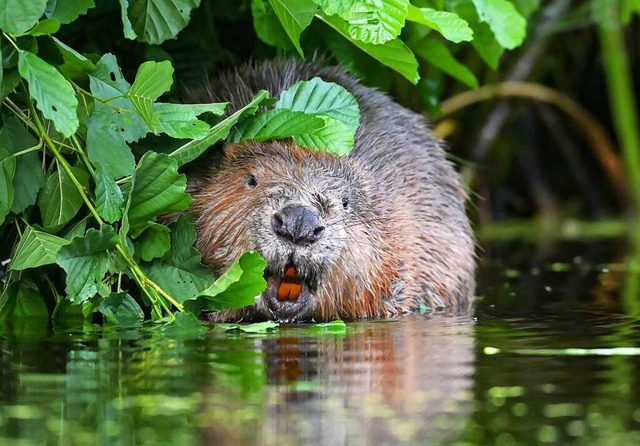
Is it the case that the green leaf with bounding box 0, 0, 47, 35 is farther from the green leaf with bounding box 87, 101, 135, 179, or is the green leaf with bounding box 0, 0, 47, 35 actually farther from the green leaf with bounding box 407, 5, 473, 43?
the green leaf with bounding box 407, 5, 473, 43

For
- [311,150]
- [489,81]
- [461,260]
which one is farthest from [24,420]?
[489,81]

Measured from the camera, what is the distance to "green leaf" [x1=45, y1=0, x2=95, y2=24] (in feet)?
10.7

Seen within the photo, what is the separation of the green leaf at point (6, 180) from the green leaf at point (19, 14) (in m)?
0.38

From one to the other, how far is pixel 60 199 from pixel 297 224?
0.67 metres

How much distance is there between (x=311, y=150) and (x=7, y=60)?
1.09m

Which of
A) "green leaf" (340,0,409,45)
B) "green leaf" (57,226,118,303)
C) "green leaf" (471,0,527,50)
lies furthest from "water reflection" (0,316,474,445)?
"green leaf" (471,0,527,50)

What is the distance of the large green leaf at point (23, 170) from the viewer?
3.32 metres

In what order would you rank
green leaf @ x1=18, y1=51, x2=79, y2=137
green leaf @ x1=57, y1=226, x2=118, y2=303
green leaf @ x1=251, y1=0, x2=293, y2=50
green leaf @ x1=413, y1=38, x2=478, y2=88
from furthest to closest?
1. green leaf @ x1=413, y1=38, x2=478, y2=88
2. green leaf @ x1=251, y1=0, x2=293, y2=50
3. green leaf @ x1=57, y1=226, x2=118, y2=303
4. green leaf @ x1=18, y1=51, x2=79, y2=137

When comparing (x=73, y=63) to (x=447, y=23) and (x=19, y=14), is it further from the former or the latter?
(x=447, y=23)

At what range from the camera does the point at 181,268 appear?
141 inches

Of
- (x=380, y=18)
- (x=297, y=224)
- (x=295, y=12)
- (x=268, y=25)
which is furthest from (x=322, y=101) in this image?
(x=268, y=25)

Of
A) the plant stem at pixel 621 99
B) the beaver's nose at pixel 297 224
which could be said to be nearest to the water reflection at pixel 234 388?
the beaver's nose at pixel 297 224

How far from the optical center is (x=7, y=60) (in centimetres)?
315

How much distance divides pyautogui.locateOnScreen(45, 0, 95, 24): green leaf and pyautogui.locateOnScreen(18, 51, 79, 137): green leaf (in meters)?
0.30
